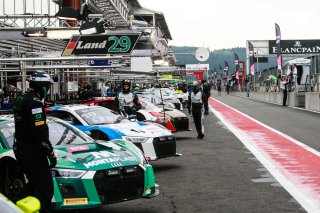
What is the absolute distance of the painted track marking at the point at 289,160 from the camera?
833 cm

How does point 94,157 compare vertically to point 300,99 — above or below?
above

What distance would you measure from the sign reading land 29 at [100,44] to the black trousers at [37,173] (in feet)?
32.8

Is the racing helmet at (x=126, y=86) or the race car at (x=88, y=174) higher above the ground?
the racing helmet at (x=126, y=86)

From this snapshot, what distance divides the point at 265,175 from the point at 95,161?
414 cm

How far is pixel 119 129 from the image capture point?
1077 cm

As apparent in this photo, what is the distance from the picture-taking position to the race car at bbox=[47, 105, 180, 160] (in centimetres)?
1037

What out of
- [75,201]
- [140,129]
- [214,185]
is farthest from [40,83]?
[140,129]

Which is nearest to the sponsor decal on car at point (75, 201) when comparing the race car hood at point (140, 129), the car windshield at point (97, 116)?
the race car hood at point (140, 129)

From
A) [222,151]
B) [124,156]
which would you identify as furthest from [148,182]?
[222,151]

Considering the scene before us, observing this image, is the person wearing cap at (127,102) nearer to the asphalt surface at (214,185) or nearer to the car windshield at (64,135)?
the asphalt surface at (214,185)

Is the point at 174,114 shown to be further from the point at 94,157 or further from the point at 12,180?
the point at 12,180

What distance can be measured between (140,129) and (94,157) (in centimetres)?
393

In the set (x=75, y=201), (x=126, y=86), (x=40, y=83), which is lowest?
(x=75, y=201)

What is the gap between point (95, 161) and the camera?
6.81m
